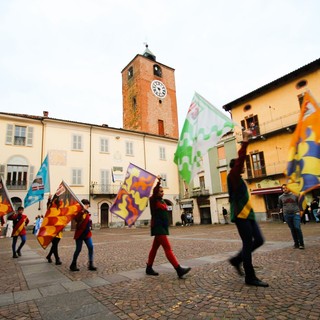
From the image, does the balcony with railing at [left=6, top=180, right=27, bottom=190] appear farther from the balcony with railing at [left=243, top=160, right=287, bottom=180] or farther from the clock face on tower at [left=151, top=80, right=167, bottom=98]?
the clock face on tower at [left=151, top=80, right=167, bottom=98]

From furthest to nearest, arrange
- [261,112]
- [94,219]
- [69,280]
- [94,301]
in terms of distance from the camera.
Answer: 1. [94,219]
2. [261,112]
3. [69,280]
4. [94,301]

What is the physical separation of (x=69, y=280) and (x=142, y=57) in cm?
4251

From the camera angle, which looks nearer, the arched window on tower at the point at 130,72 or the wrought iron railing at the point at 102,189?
A: the wrought iron railing at the point at 102,189

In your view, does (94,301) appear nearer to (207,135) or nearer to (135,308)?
(135,308)

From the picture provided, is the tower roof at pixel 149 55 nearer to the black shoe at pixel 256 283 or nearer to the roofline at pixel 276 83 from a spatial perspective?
the roofline at pixel 276 83

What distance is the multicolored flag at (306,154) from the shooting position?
3.78 meters

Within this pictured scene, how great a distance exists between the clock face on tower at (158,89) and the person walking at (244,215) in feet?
130

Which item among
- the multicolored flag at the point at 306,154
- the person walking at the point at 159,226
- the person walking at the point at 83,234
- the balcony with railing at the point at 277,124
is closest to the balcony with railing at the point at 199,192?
the balcony with railing at the point at 277,124

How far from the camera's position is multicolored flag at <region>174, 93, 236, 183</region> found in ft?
15.8

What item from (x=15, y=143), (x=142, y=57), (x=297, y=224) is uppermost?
(x=142, y=57)

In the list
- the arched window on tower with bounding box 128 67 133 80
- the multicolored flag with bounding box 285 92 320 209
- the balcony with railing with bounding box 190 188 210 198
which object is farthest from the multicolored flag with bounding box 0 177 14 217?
the arched window on tower with bounding box 128 67 133 80

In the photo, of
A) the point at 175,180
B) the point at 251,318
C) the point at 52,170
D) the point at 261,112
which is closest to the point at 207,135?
the point at 251,318

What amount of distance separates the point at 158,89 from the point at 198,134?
39681mm

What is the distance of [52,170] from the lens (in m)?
25.5
